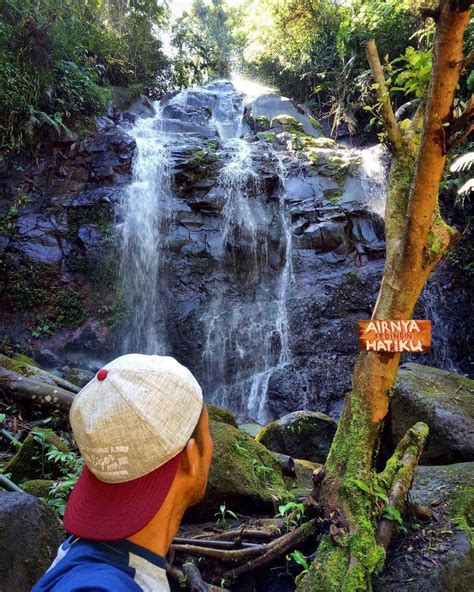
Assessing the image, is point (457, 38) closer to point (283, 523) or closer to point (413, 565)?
point (413, 565)

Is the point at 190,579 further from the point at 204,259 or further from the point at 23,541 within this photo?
the point at 204,259

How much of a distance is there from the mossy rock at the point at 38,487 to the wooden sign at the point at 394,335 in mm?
2394

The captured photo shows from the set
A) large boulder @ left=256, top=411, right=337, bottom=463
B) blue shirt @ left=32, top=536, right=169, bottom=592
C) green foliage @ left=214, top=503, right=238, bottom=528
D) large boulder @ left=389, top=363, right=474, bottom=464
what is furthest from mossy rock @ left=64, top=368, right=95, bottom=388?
blue shirt @ left=32, top=536, right=169, bottom=592

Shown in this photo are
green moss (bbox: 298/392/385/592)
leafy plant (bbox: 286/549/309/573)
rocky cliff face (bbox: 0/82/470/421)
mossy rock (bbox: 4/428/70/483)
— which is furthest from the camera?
rocky cliff face (bbox: 0/82/470/421)

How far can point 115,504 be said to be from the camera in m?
1.08

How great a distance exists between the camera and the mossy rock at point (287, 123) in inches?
572

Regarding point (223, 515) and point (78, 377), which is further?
point (78, 377)

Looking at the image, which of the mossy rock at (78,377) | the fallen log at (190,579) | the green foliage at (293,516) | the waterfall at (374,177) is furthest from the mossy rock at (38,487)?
the waterfall at (374,177)

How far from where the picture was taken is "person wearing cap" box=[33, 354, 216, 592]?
101 centimetres

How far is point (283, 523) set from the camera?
107 inches

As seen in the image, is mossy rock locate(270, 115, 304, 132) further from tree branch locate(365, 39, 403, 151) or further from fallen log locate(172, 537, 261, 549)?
fallen log locate(172, 537, 261, 549)

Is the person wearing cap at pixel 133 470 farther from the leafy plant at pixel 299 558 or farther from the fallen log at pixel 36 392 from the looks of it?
the fallen log at pixel 36 392

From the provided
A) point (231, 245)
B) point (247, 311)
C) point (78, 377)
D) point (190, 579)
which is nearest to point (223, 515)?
point (190, 579)

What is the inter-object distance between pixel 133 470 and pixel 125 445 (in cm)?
7
